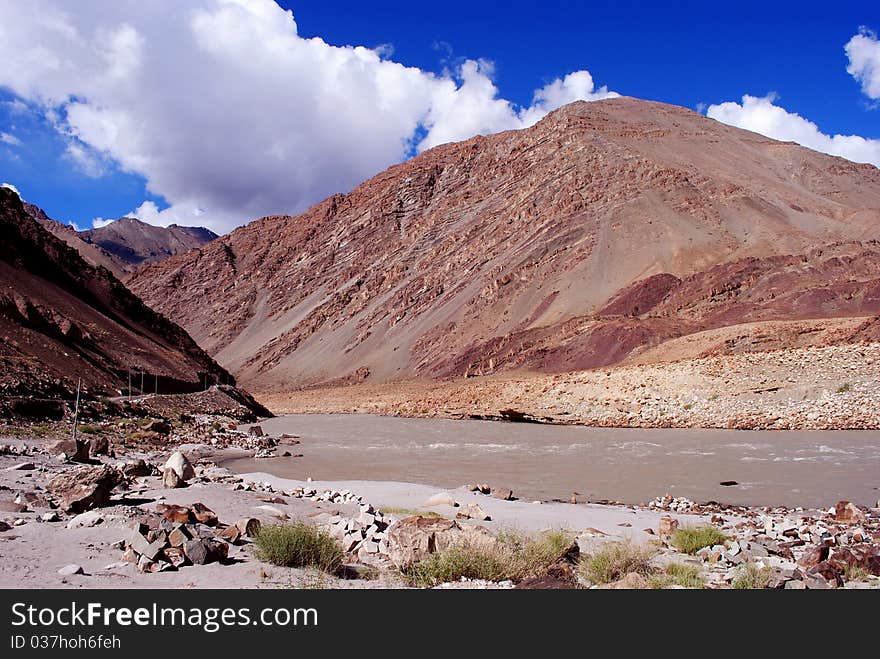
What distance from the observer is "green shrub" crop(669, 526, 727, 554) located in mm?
7238

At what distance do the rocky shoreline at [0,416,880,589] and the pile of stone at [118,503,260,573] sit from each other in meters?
0.01

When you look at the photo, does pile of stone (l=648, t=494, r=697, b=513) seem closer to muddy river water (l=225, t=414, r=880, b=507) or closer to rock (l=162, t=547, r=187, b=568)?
muddy river water (l=225, t=414, r=880, b=507)

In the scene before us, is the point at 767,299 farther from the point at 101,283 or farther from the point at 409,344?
the point at 101,283

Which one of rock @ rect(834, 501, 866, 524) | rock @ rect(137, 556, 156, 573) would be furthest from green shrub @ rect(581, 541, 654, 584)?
rock @ rect(834, 501, 866, 524)

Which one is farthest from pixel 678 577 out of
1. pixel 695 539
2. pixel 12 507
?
pixel 12 507

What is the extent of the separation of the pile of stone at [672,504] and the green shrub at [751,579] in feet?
17.9

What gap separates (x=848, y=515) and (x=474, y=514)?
18.2ft

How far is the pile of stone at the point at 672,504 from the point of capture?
11305 mm

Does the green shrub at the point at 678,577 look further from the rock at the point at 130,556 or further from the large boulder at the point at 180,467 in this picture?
the large boulder at the point at 180,467

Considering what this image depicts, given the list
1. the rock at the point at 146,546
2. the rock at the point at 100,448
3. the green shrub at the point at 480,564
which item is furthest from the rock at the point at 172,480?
the green shrub at the point at 480,564

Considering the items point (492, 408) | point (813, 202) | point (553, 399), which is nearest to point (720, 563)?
point (553, 399)

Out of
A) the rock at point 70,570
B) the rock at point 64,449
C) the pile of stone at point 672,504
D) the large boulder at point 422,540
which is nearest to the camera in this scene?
the rock at point 70,570

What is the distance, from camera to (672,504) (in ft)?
38.4
